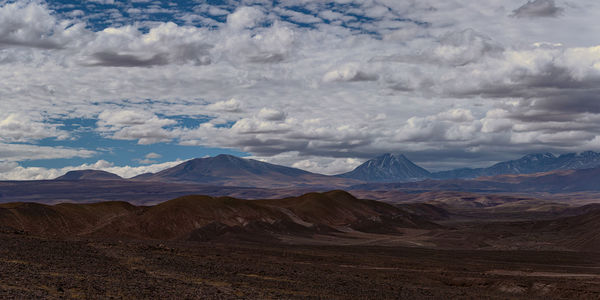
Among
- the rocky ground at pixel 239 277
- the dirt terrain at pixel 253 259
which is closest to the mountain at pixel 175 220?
the dirt terrain at pixel 253 259

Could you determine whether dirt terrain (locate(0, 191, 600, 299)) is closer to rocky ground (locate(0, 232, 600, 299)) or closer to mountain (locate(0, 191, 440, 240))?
rocky ground (locate(0, 232, 600, 299))

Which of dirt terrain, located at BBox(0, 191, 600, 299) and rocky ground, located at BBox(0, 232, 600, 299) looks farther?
dirt terrain, located at BBox(0, 191, 600, 299)

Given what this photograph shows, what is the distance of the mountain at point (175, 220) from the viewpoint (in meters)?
109

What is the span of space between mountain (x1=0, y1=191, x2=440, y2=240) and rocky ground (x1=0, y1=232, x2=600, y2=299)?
147ft

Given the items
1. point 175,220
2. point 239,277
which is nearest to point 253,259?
point 239,277

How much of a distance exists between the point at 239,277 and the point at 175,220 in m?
75.0

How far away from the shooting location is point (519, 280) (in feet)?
178

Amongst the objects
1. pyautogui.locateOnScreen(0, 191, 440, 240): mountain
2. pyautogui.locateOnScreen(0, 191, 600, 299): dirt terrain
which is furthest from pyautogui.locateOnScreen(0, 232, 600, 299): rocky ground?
pyautogui.locateOnScreen(0, 191, 440, 240): mountain

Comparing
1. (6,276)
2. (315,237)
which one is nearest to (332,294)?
(6,276)

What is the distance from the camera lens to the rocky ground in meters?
35.1

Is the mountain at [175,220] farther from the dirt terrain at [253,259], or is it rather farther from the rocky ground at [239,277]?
the rocky ground at [239,277]

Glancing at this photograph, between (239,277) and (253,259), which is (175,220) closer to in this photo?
(253,259)

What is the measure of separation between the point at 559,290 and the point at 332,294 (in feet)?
74.0

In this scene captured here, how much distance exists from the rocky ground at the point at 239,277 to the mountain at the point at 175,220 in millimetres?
44708
